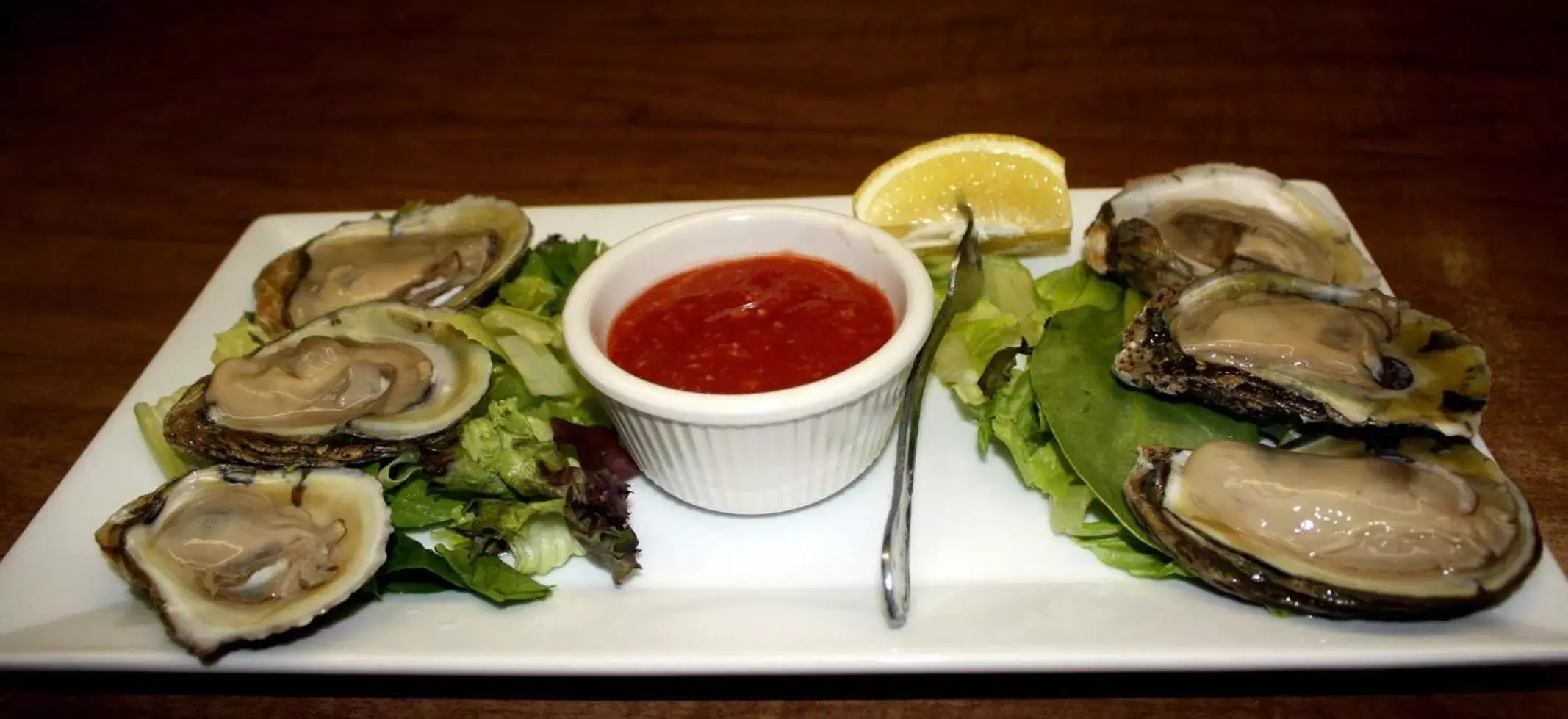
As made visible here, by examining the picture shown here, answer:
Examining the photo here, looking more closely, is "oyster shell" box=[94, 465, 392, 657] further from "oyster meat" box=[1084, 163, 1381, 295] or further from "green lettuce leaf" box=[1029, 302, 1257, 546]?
"oyster meat" box=[1084, 163, 1381, 295]

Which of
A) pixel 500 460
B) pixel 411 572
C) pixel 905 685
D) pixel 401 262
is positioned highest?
pixel 401 262

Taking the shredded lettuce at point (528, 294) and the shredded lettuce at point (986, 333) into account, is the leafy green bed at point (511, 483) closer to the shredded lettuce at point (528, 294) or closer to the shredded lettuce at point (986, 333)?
the shredded lettuce at point (528, 294)

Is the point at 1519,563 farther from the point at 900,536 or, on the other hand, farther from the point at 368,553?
the point at 368,553

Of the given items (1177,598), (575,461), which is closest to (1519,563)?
(1177,598)

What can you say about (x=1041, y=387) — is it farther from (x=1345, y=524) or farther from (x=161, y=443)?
(x=161, y=443)

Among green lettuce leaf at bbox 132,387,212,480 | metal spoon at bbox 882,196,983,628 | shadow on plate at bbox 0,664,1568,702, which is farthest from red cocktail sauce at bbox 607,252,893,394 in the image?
green lettuce leaf at bbox 132,387,212,480

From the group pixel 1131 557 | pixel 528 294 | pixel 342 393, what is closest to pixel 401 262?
pixel 528 294
